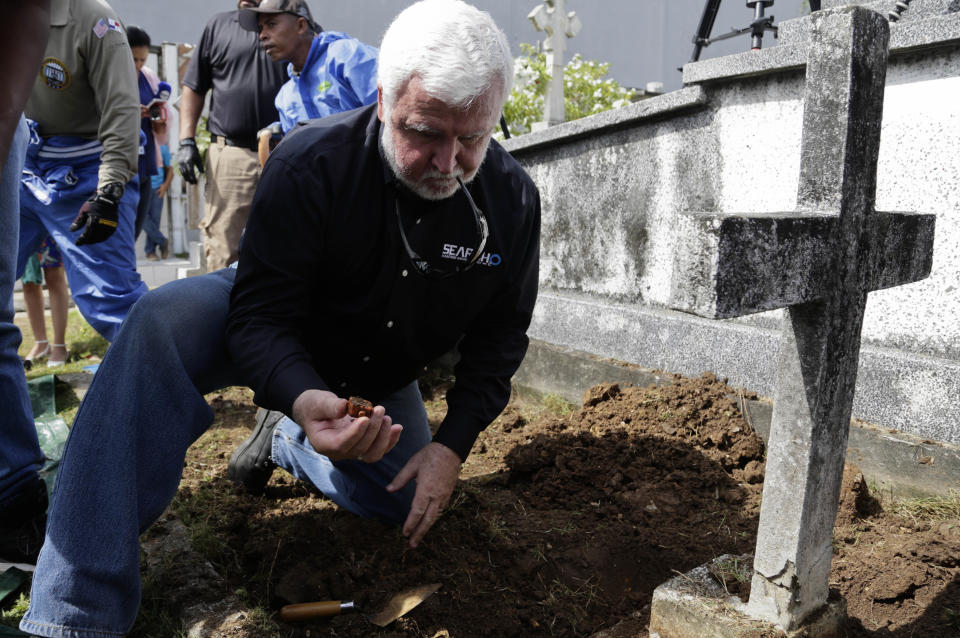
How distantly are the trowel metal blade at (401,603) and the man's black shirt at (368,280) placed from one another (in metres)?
0.39

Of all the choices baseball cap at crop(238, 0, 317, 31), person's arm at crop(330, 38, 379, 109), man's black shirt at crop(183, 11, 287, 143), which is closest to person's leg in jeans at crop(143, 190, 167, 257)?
man's black shirt at crop(183, 11, 287, 143)

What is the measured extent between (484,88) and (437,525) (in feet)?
4.48

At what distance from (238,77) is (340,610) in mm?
3677

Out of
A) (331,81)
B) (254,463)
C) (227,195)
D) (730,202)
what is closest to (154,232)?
(227,195)

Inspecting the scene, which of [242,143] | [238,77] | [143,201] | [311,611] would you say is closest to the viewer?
[311,611]

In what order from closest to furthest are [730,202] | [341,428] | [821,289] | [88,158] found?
[821,289] → [341,428] → [730,202] → [88,158]

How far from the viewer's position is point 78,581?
66.7 inches

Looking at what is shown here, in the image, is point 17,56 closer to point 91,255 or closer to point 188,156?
point 91,255

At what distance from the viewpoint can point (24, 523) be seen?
7.89 feet

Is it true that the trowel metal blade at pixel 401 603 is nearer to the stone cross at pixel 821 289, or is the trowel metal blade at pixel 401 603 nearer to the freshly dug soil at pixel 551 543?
the freshly dug soil at pixel 551 543

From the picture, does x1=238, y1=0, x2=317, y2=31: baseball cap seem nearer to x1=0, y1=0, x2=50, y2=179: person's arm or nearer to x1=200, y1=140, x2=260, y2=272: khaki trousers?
x1=200, y1=140, x2=260, y2=272: khaki trousers

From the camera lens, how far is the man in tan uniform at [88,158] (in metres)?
3.64

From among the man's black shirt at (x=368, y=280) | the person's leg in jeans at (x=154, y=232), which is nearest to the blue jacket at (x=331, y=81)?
the man's black shirt at (x=368, y=280)

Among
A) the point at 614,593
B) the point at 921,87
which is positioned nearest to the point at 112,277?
the point at 614,593
